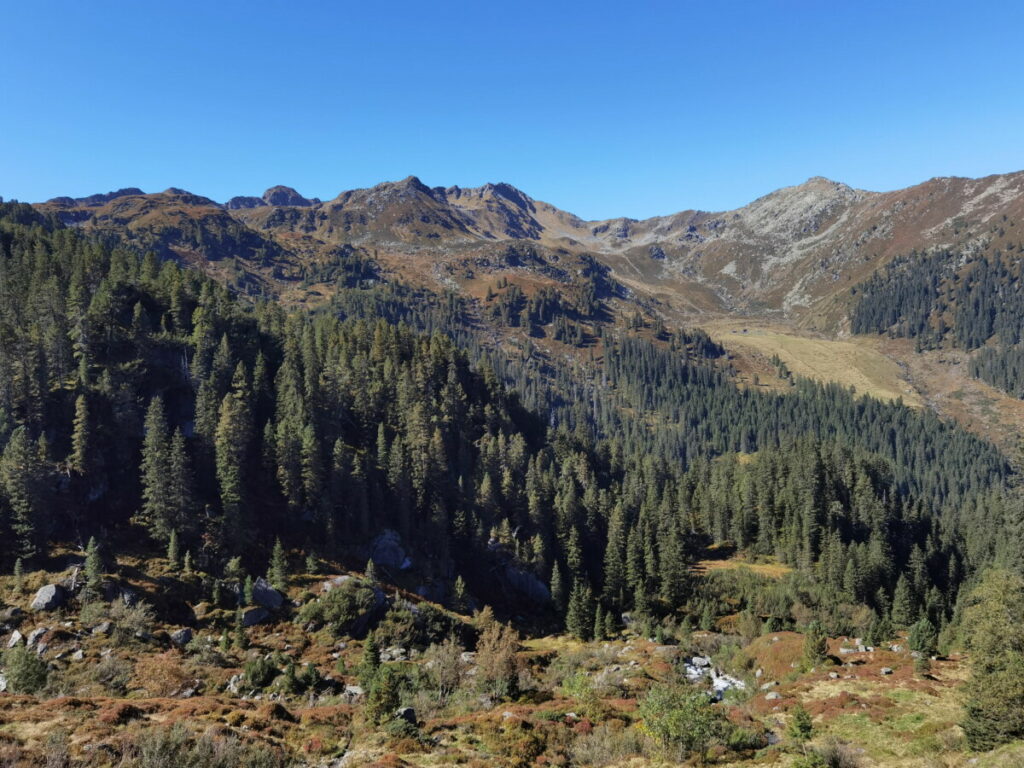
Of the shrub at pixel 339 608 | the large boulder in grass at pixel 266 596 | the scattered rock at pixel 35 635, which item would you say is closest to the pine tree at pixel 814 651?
the shrub at pixel 339 608

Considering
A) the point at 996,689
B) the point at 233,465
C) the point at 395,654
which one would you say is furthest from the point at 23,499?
the point at 996,689

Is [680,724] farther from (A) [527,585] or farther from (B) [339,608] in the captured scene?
(A) [527,585]

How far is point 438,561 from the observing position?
92.1 metres

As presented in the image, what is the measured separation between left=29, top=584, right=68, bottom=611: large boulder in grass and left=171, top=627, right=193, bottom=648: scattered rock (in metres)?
11.9

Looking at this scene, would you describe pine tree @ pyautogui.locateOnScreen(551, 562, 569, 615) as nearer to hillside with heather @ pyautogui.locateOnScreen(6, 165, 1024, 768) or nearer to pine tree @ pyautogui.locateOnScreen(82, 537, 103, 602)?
hillside with heather @ pyautogui.locateOnScreen(6, 165, 1024, 768)

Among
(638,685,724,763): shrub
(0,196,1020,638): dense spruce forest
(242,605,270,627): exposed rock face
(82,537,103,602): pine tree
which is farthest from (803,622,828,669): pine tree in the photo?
(82,537,103,602): pine tree

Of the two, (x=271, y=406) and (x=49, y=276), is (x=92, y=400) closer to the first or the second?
(x=271, y=406)

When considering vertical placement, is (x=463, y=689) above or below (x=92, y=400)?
below

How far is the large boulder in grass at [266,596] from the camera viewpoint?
67.2 m

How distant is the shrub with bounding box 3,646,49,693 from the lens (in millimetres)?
40344

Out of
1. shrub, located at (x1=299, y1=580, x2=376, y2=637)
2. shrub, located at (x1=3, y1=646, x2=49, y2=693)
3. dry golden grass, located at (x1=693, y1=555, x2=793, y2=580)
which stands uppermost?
shrub, located at (x1=3, y1=646, x2=49, y2=693)

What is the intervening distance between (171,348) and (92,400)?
781 inches

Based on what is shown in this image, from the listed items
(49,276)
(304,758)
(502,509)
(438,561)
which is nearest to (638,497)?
(502,509)

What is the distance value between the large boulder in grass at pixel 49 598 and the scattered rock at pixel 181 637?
39.2 ft
